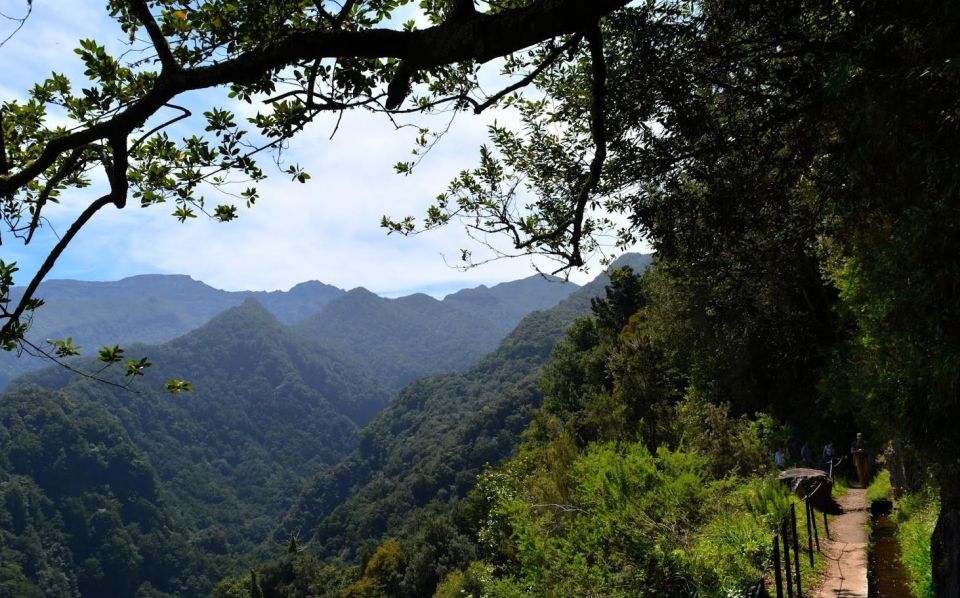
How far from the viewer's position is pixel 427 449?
135 meters

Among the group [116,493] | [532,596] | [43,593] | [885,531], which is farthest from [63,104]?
[116,493]

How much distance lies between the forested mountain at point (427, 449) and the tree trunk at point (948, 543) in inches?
2710

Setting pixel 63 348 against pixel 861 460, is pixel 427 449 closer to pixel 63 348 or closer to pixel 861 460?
pixel 861 460

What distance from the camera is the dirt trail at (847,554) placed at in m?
8.05

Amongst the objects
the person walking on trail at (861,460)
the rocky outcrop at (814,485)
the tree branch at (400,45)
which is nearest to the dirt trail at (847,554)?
the rocky outcrop at (814,485)

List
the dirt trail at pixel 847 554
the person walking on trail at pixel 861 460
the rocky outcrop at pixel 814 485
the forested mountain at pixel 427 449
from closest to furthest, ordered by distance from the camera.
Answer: the dirt trail at pixel 847 554, the rocky outcrop at pixel 814 485, the person walking on trail at pixel 861 460, the forested mountain at pixel 427 449

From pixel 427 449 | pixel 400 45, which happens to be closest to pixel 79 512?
pixel 427 449

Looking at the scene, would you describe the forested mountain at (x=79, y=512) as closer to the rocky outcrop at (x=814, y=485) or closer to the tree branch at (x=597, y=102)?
the rocky outcrop at (x=814, y=485)

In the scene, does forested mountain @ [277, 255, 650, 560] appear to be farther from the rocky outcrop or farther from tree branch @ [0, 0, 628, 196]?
tree branch @ [0, 0, 628, 196]

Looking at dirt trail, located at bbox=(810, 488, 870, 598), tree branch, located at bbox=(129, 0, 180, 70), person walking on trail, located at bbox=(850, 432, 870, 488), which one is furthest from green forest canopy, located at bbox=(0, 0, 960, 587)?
person walking on trail, located at bbox=(850, 432, 870, 488)

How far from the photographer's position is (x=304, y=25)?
4559 millimetres

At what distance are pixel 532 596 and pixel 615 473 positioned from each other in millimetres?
2840

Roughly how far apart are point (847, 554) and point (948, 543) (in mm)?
3745

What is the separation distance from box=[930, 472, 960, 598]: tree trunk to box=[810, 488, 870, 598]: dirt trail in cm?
144
